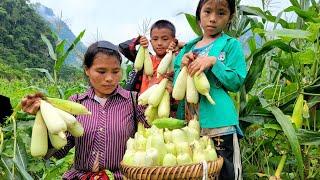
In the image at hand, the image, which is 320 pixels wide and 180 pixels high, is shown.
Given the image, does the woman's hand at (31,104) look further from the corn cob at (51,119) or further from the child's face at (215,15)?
the child's face at (215,15)

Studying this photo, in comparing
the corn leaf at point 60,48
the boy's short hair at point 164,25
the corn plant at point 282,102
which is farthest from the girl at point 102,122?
the corn leaf at point 60,48

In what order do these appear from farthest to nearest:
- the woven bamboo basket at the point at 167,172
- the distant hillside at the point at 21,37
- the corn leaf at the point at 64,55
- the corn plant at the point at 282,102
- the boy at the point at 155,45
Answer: the distant hillside at the point at 21,37, the corn leaf at the point at 64,55, the boy at the point at 155,45, the corn plant at the point at 282,102, the woven bamboo basket at the point at 167,172

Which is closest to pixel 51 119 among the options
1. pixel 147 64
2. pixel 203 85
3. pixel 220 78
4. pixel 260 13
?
pixel 203 85

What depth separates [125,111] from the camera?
2.46 meters

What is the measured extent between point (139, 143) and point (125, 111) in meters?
0.32

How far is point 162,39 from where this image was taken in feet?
10.4

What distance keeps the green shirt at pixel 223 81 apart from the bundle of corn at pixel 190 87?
9cm

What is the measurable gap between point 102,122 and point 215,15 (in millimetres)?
764

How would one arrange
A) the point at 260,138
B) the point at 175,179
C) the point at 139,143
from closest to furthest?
1. the point at 175,179
2. the point at 139,143
3. the point at 260,138

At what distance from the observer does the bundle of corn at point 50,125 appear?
1.86m

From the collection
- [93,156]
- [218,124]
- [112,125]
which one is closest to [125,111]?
[112,125]

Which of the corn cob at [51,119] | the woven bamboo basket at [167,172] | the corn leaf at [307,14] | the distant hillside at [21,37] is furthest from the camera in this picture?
the distant hillside at [21,37]

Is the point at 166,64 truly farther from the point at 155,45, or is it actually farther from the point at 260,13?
the point at 260,13

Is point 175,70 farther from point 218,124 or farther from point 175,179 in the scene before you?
point 175,179
